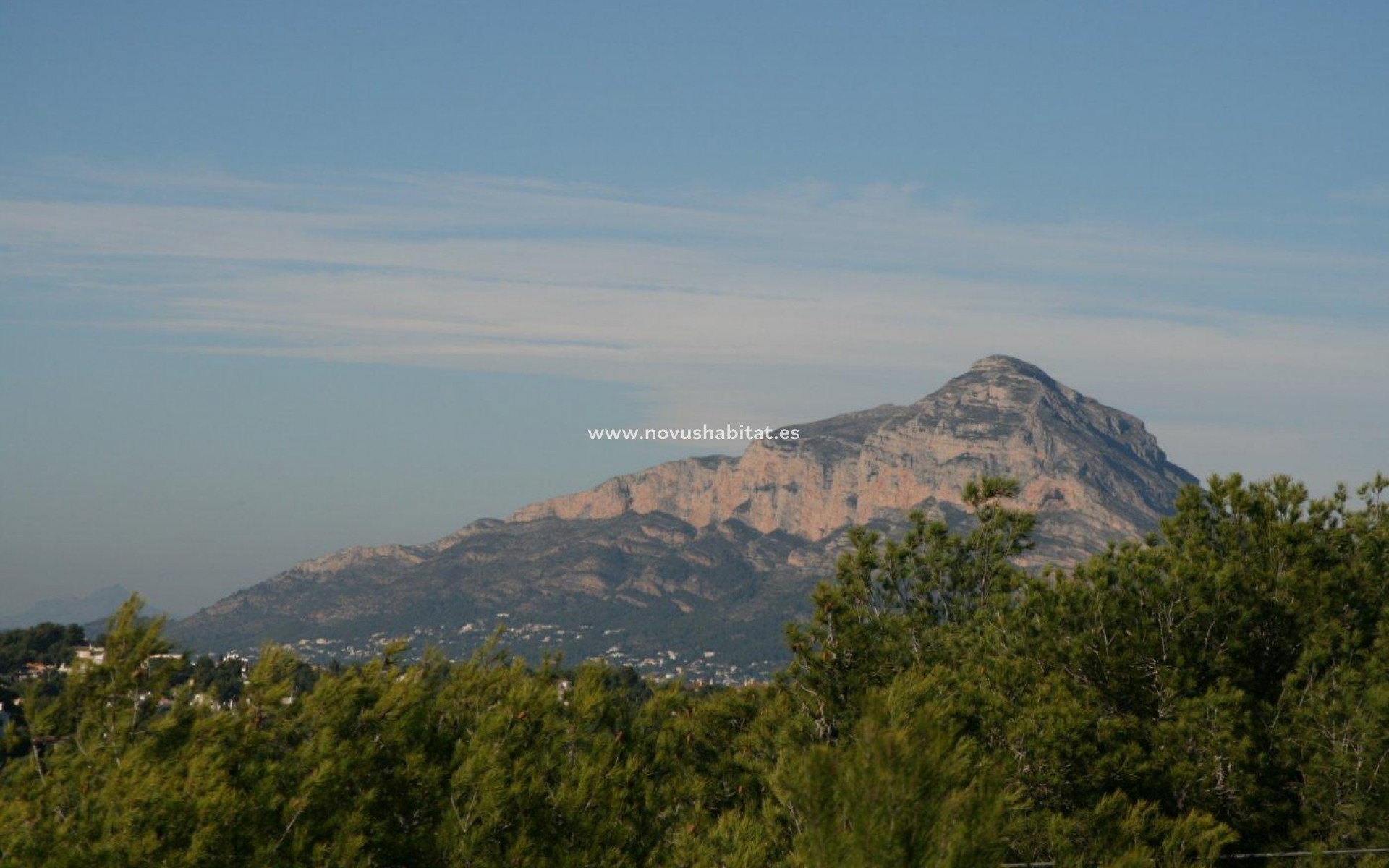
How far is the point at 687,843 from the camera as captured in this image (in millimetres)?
16016

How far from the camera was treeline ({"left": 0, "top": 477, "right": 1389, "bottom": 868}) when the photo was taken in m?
12.9

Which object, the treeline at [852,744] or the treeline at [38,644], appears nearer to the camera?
the treeline at [852,744]

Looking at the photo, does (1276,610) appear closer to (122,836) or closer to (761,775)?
(761,775)

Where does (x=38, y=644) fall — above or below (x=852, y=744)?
below

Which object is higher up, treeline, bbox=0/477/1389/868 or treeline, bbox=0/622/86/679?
treeline, bbox=0/477/1389/868

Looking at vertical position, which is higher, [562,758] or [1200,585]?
[1200,585]

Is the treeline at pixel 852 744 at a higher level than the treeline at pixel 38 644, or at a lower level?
higher

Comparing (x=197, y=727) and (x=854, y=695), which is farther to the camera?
(x=854, y=695)

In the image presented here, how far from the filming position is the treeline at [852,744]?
42.3ft

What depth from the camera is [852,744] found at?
16.5 metres

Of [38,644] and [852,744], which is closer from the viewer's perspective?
[852,744]

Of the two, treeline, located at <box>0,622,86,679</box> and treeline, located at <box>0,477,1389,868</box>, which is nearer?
treeline, located at <box>0,477,1389,868</box>

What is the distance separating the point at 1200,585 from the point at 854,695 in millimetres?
6406

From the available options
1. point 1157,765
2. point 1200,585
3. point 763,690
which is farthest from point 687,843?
point 763,690
